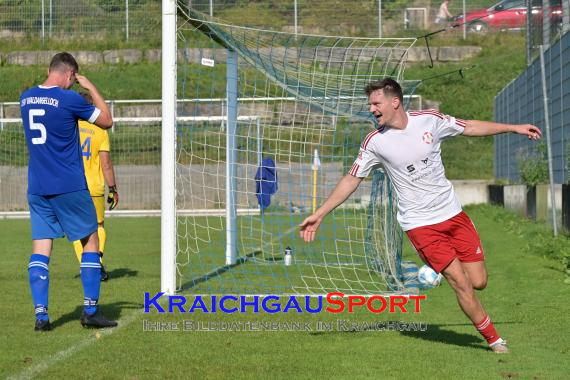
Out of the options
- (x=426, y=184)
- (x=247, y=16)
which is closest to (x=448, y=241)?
(x=426, y=184)

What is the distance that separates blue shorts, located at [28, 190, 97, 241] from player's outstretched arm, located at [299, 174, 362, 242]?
196cm

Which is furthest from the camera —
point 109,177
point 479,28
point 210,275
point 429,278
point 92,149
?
point 479,28

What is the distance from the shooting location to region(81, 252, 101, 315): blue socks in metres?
8.22

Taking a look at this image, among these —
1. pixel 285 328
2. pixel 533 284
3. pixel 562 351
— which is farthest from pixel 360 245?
pixel 562 351

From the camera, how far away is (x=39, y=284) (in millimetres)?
8086

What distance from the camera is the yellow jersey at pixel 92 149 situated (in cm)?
1176

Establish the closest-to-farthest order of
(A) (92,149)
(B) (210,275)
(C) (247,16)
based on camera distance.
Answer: (A) (92,149) → (B) (210,275) → (C) (247,16)

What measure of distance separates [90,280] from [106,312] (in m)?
1.04

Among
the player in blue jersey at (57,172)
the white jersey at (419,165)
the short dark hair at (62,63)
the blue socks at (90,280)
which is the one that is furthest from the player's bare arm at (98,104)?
the white jersey at (419,165)

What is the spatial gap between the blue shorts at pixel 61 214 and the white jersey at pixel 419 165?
241 cm

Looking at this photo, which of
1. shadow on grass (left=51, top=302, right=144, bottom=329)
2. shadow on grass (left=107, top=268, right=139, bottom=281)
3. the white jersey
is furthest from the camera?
shadow on grass (left=107, top=268, right=139, bottom=281)

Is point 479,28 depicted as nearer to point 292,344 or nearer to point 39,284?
point 39,284

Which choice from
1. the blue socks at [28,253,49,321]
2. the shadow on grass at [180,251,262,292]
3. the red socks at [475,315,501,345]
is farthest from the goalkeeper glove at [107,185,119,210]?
the red socks at [475,315,501,345]

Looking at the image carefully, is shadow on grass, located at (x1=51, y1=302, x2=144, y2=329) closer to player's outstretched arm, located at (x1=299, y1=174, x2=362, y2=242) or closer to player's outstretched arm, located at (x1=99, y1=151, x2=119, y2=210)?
player's outstretched arm, located at (x1=99, y1=151, x2=119, y2=210)
